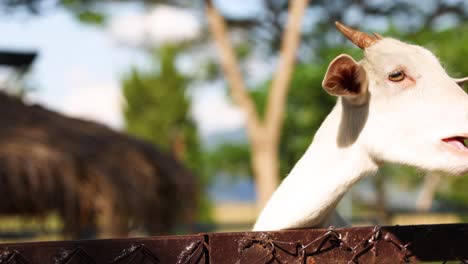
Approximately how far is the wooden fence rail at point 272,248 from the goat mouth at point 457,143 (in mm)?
207

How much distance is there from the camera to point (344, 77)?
2.04 meters

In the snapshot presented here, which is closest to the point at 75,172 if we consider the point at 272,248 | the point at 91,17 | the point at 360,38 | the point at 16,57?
the point at 16,57

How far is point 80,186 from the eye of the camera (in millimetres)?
6387

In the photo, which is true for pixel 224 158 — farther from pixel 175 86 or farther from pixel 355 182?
pixel 355 182

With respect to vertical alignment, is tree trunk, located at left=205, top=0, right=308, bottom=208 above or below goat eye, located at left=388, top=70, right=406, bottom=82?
above

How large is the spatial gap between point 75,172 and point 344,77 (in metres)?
4.57

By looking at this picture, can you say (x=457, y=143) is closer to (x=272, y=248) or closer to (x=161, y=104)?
(x=272, y=248)

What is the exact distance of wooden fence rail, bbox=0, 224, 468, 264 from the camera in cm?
172

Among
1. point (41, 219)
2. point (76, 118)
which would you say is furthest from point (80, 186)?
point (76, 118)

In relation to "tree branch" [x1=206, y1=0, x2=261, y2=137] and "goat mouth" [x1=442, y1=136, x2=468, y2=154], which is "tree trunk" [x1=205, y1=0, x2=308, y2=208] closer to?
"tree branch" [x1=206, y1=0, x2=261, y2=137]

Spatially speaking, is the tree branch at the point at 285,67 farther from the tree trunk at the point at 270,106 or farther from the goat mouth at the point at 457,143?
the goat mouth at the point at 457,143

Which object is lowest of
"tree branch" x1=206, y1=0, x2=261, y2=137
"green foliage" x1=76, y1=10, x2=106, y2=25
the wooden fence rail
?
the wooden fence rail

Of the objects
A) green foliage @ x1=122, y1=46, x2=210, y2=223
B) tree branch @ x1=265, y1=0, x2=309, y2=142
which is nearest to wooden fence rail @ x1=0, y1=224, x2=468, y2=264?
tree branch @ x1=265, y1=0, x2=309, y2=142

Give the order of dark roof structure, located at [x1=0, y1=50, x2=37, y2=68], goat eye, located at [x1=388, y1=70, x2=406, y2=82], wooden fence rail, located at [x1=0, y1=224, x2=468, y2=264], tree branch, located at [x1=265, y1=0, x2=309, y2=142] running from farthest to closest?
tree branch, located at [x1=265, y1=0, x2=309, y2=142] → dark roof structure, located at [x1=0, y1=50, x2=37, y2=68] → goat eye, located at [x1=388, y1=70, x2=406, y2=82] → wooden fence rail, located at [x1=0, y1=224, x2=468, y2=264]
